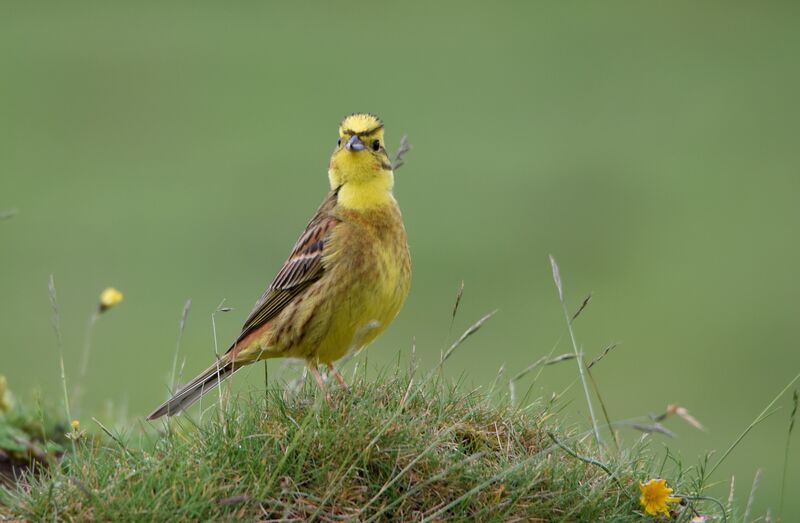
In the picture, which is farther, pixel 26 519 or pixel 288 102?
pixel 288 102

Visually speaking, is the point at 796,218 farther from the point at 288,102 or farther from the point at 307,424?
the point at 307,424

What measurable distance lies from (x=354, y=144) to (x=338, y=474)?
1786 mm

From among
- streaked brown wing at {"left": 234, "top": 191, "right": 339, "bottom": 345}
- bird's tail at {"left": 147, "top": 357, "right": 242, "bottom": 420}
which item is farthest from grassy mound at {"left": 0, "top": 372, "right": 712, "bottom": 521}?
streaked brown wing at {"left": 234, "top": 191, "right": 339, "bottom": 345}

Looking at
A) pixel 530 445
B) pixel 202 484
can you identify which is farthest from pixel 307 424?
pixel 530 445

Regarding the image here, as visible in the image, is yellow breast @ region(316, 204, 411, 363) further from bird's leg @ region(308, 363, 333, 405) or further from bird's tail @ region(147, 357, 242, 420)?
bird's tail @ region(147, 357, 242, 420)

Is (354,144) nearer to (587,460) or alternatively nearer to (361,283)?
(361,283)

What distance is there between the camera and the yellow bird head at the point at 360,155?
6027 millimetres

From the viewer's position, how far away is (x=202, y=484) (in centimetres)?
456

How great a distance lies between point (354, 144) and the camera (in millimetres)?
5965

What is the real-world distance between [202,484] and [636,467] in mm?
1555

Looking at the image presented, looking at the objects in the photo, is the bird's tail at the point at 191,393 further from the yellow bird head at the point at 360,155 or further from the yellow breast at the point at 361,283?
the yellow bird head at the point at 360,155

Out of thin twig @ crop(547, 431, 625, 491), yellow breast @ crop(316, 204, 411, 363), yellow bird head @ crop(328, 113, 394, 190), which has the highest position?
yellow bird head @ crop(328, 113, 394, 190)

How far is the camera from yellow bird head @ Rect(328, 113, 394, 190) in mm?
6027

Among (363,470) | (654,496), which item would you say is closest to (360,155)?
(363,470)
